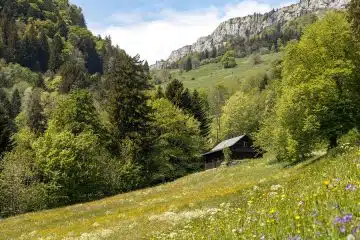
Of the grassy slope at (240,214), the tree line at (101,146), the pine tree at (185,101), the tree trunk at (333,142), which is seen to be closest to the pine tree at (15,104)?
the tree line at (101,146)

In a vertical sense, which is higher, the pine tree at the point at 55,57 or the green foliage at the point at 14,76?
the pine tree at the point at 55,57

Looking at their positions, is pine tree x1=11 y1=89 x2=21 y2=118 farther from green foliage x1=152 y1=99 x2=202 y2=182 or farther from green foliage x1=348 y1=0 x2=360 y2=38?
Result: green foliage x1=348 y1=0 x2=360 y2=38

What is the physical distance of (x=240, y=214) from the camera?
1130 centimetres

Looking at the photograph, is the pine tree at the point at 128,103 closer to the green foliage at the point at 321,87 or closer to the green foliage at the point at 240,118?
the green foliage at the point at 321,87

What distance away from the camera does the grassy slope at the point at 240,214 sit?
22.7 feet

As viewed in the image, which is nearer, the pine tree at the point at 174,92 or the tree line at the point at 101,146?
the tree line at the point at 101,146

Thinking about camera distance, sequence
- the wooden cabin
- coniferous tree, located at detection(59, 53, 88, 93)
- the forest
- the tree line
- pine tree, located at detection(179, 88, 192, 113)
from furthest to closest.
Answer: coniferous tree, located at detection(59, 53, 88, 93), pine tree, located at detection(179, 88, 192, 113), the wooden cabin, the tree line, the forest

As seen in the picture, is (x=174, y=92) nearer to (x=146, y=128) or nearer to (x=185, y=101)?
(x=185, y=101)

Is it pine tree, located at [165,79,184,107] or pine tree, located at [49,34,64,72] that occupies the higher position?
pine tree, located at [49,34,64,72]

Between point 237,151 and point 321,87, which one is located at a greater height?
point 321,87

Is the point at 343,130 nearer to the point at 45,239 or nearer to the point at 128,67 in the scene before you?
the point at 45,239

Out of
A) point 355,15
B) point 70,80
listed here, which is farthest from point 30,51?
point 355,15

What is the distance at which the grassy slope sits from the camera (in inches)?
273

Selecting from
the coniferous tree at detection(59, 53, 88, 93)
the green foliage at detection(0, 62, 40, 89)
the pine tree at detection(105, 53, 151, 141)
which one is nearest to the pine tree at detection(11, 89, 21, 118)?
the coniferous tree at detection(59, 53, 88, 93)
